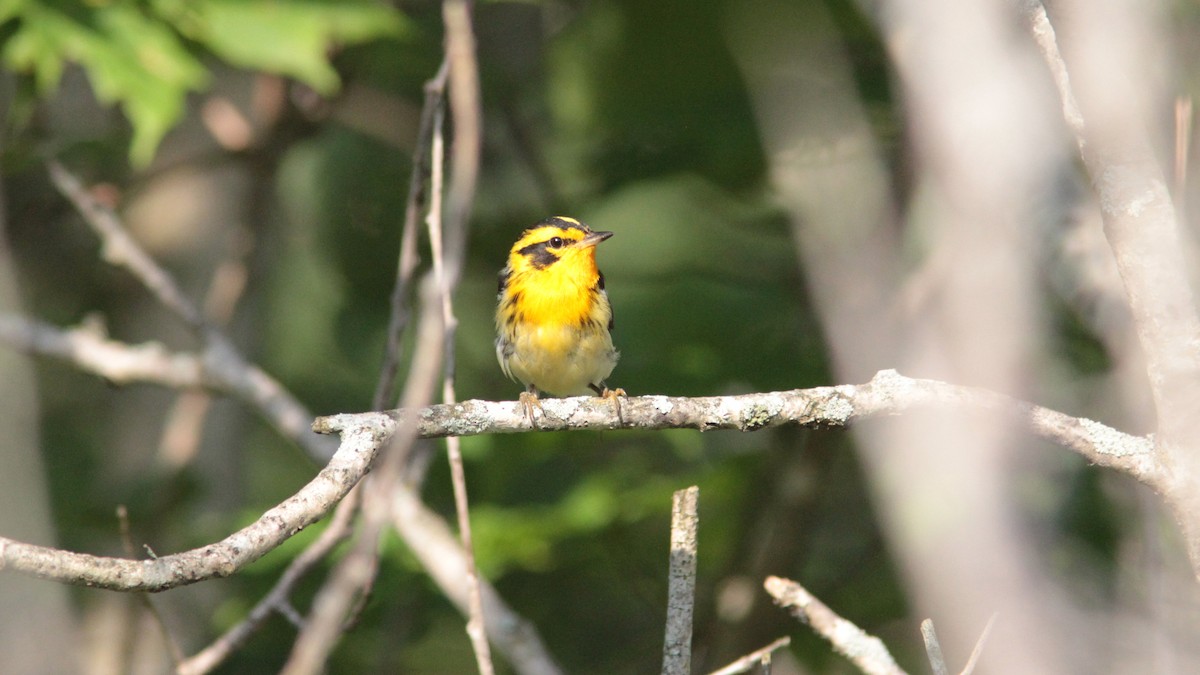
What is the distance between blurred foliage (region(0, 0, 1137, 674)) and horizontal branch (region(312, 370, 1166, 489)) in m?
2.60

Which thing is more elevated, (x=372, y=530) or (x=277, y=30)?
(x=277, y=30)

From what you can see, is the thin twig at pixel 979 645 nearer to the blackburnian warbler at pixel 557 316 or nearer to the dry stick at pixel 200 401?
the blackburnian warbler at pixel 557 316

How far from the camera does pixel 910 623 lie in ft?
22.4

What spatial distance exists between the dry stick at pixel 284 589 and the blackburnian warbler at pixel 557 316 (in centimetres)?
149

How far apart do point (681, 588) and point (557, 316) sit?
2.83 metres

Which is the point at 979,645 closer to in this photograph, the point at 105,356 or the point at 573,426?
the point at 573,426

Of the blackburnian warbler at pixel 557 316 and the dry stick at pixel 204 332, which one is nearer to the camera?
the blackburnian warbler at pixel 557 316

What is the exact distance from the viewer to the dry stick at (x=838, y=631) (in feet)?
10.4

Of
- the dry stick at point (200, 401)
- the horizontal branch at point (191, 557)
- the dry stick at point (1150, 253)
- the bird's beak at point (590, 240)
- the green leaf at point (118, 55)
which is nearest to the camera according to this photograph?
the horizontal branch at point (191, 557)

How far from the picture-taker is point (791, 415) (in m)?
3.28

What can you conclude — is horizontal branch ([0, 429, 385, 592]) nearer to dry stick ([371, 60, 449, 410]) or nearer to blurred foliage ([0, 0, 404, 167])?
dry stick ([371, 60, 449, 410])

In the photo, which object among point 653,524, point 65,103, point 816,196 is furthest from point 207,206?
point 816,196

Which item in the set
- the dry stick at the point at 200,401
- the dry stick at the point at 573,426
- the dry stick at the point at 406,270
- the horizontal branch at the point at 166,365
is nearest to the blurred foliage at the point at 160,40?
the horizontal branch at the point at 166,365

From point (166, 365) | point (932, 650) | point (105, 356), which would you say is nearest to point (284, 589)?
point (932, 650)
